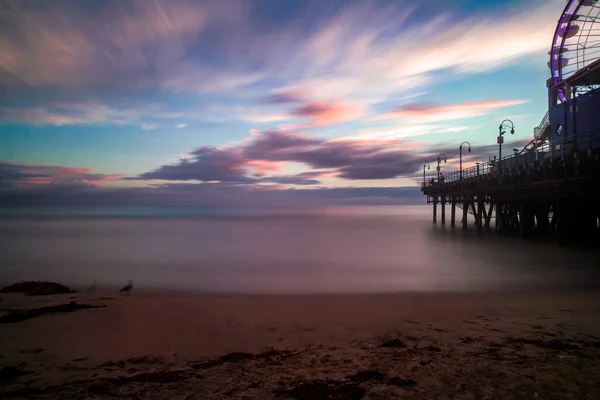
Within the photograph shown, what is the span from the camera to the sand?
436 centimetres

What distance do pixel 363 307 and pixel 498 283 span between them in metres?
8.12

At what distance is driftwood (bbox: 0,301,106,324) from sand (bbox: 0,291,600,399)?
26 centimetres

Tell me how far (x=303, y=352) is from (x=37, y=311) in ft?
20.3

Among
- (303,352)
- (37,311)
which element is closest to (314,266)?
(37,311)

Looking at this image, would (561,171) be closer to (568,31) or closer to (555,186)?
(555,186)

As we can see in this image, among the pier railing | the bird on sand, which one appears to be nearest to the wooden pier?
the pier railing

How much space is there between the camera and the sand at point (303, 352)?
4359 millimetres

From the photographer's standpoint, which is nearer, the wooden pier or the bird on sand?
the bird on sand

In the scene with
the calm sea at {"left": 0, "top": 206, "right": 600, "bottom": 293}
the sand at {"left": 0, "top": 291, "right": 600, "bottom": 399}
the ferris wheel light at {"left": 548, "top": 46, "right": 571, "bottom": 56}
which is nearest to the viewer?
the sand at {"left": 0, "top": 291, "right": 600, "bottom": 399}

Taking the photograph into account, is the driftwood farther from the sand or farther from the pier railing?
the pier railing

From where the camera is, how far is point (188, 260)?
72.0ft

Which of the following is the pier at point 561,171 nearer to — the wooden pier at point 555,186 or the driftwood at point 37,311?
the wooden pier at point 555,186

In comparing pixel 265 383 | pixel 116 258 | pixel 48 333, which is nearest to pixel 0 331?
pixel 48 333

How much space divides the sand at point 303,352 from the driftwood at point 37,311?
256 millimetres
